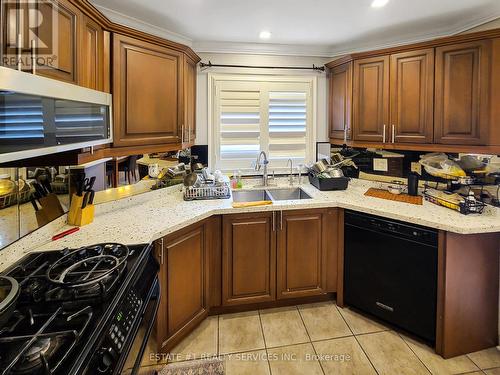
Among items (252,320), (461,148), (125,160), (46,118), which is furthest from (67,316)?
(461,148)

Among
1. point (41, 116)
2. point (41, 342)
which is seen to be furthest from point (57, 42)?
point (41, 342)

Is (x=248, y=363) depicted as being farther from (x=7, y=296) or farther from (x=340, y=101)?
(x=340, y=101)

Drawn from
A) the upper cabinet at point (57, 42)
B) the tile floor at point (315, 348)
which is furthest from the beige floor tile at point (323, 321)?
the upper cabinet at point (57, 42)

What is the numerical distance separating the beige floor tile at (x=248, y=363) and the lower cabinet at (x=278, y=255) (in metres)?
0.45

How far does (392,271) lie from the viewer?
2189 millimetres

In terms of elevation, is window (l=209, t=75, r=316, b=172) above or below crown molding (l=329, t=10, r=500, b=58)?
below

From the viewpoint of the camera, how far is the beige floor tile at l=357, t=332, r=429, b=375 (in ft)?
6.19

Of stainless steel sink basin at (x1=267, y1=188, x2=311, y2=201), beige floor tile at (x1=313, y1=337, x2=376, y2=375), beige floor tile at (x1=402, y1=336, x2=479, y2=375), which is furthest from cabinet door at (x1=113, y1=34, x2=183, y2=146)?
beige floor tile at (x1=402, y1=336, x2=479, y2=375)

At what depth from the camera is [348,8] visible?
7.11ft

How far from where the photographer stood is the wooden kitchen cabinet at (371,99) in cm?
257

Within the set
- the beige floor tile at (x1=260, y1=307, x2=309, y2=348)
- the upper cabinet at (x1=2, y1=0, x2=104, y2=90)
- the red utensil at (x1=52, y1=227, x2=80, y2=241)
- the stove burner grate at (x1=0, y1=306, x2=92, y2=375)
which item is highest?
the upper cabinet at (x1=2, y1=0, x2=104, y2=90)

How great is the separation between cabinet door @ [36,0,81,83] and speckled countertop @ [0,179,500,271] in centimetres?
84

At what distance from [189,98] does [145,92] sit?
1.81ft

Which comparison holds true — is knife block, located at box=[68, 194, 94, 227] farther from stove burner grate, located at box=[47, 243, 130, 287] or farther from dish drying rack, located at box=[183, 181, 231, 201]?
dish drying rack, located at box=[183, 181, 231, 201]
